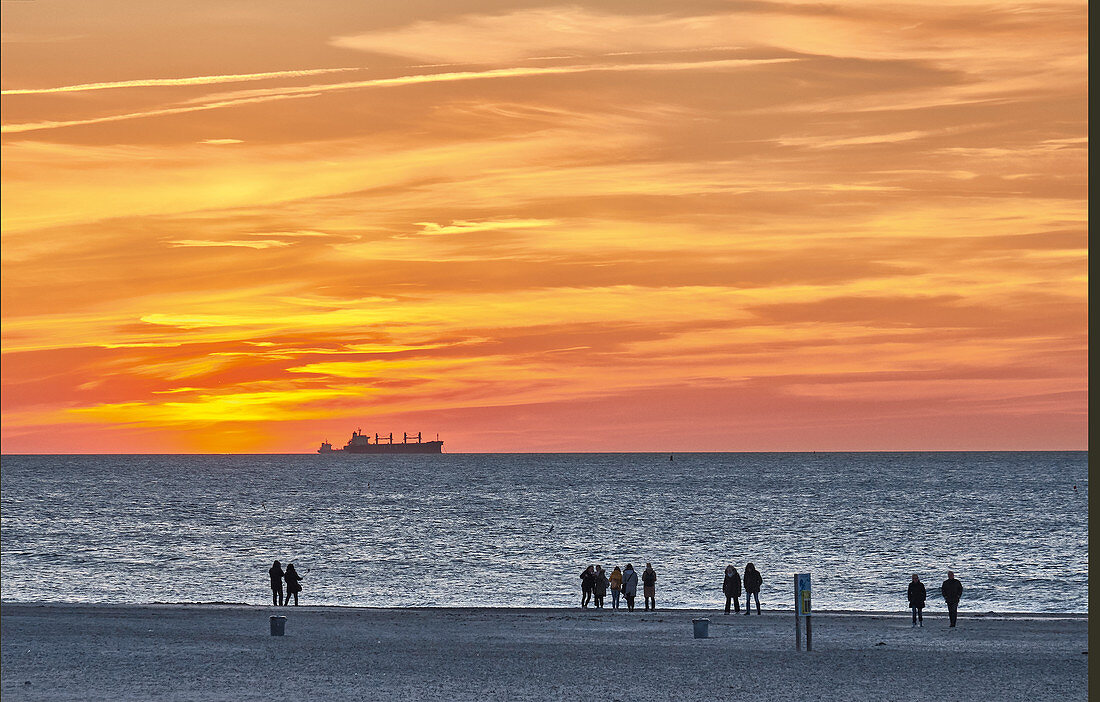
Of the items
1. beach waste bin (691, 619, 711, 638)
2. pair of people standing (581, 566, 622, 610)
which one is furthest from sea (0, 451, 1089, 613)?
beach waste bin (691, 619, 711, 638)

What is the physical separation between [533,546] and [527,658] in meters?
60.3

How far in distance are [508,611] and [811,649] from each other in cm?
1395

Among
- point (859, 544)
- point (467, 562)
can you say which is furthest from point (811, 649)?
point (859, 544)

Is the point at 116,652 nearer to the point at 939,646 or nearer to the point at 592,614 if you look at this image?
the point at 592,614

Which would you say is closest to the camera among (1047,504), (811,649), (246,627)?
(811,649)

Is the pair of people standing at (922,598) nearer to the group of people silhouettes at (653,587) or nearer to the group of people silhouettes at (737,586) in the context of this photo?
the group of people silhouettes at (653,587)

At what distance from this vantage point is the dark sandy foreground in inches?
928

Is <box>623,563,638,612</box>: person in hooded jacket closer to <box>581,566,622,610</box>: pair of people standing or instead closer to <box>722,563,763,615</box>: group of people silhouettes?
<box>581,566,622,610</box>: pair of people standing

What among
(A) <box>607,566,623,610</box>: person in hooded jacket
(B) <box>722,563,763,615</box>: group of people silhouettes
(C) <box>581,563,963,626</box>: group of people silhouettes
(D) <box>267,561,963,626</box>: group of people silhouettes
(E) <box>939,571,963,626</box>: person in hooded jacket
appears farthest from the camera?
(A) <box>607,566,623,610</box>: person in hooded jacket

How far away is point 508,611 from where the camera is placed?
4166 cm

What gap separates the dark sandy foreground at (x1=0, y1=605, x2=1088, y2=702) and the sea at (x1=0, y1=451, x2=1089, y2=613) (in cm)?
870

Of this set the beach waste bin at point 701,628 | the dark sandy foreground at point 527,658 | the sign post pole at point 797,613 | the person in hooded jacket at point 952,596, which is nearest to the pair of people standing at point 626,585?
the dark sandy foreground at point 527,658

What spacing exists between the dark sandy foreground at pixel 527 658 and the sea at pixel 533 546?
8.70m

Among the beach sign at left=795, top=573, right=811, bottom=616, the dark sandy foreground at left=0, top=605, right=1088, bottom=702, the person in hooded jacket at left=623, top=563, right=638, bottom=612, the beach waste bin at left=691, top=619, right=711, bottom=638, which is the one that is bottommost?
the dark sandy foreground at left=0, top=605, right=1088, bottom=702
